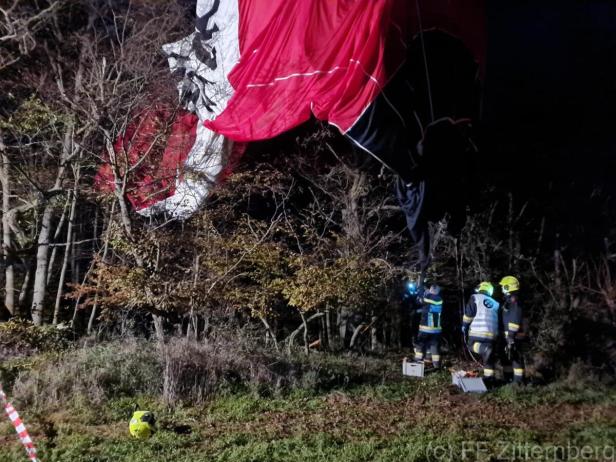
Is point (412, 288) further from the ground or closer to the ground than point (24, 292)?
further from the ground

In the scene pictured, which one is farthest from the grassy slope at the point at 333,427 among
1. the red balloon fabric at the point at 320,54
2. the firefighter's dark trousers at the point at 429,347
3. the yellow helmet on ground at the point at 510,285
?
the red balloon fabric at the point at 320,54

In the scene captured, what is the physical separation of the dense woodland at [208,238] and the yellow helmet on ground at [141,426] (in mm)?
2860

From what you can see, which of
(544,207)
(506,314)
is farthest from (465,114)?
(544,207)

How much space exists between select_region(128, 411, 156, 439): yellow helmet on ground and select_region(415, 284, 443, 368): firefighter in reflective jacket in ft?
19.0

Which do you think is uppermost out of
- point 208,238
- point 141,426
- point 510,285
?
point 208,238

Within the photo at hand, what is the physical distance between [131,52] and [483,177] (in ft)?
29.6

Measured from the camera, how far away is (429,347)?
411 inches

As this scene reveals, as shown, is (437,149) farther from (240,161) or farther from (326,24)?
A: (240,161)

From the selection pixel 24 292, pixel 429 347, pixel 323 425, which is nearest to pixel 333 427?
pixel 323 425

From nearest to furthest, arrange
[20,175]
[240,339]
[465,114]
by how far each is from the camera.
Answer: [240,339], [465,114], [20,175]

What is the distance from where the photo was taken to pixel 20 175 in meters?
10.9

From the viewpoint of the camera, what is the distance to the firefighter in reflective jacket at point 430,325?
10.2 m

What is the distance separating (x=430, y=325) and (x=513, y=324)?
1.68m

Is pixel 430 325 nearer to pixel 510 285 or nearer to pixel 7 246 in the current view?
pixel 510 285
